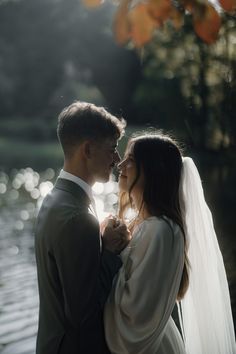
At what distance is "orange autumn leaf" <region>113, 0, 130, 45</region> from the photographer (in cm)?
162

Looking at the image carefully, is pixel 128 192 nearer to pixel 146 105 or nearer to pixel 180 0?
pixel 180 0

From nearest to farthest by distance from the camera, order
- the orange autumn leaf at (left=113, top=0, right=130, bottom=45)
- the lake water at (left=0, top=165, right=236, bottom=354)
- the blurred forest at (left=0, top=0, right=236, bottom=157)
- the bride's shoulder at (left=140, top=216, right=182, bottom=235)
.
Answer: the orange autumn leaf at (left=113, top=0, right=130, bottom=45)
the bride's shoulder at (left=140, top=216, right=182, bottom=235)
the lake water at (left=0, top=165, right=236, bottom=354)
the blurred forest at (left=0, top=0, right=236, bottom=157)

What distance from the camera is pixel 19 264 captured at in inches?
404

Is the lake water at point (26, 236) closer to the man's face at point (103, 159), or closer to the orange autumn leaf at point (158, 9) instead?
the man's face at point (103, 159)

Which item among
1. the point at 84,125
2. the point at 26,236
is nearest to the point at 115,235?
the point at 84,125

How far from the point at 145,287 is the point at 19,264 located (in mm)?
7843

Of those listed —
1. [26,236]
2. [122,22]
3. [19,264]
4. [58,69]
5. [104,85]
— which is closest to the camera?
[122,22]

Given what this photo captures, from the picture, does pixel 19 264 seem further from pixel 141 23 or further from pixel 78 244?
pixel 141 23

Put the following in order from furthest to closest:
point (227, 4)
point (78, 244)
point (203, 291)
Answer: point (203, 291) < point (78, 244) < point (227, 4)

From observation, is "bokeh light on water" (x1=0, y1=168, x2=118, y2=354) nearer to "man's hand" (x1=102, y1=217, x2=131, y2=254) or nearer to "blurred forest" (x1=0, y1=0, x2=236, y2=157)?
"man's hand" (x1=102, y1=217, x2=131, y2=254)

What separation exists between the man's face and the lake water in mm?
359

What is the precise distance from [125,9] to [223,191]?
56.3 ft

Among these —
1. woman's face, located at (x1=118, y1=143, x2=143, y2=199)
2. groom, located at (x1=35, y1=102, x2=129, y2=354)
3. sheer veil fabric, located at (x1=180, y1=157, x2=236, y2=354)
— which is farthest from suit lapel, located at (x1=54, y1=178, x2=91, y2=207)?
sheer veil fabric, located at (x1=180, y1=157, x2=236, y2=354)

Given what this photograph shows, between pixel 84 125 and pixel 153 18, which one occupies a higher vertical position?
pixel 84 125
